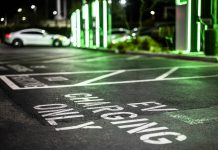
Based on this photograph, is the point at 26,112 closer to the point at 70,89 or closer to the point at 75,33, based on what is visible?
the point at 70,89

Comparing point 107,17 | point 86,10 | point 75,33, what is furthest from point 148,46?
point 75,33

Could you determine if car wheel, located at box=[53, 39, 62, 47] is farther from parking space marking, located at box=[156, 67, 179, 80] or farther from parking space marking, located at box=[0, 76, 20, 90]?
parking space marking, located at box=[0, 76, 20, 90]

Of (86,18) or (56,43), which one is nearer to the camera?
(86,18)

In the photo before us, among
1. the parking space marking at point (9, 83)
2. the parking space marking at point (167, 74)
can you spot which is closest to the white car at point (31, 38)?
the parking space marking at point (167, 74)

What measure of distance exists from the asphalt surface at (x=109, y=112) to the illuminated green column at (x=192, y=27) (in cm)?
796

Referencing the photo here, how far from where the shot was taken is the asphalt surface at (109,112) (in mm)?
5086

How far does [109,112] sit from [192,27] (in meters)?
13.5

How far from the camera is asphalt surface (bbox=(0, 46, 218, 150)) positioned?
5086mm

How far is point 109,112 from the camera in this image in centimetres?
683

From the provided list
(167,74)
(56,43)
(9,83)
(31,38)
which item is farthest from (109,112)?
(31,38)

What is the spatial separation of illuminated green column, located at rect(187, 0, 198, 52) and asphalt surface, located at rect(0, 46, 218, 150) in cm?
796

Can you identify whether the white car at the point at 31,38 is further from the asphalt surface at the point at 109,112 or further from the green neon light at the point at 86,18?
the asphalt surface at the point at 109,112

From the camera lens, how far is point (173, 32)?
2253cm

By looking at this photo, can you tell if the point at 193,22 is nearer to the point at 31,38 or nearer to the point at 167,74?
the point at 167,74
